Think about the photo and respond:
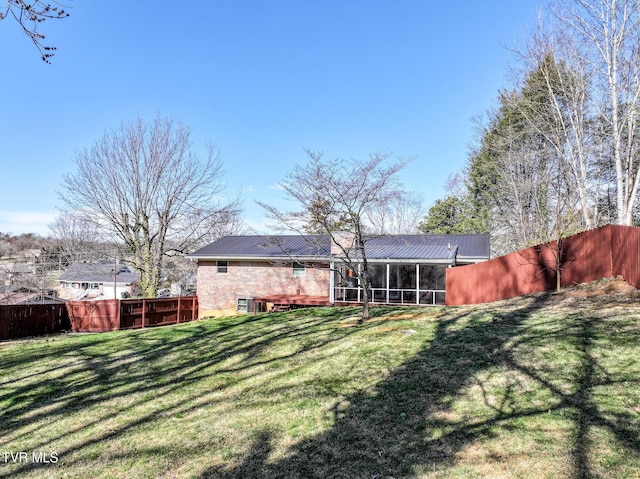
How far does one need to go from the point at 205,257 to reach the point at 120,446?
18.8 meters

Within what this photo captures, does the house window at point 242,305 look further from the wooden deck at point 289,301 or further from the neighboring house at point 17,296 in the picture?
the neighboring house at point 17,296

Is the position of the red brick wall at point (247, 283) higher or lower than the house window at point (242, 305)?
higher

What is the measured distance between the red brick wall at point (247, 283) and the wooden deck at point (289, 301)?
600 millimetres

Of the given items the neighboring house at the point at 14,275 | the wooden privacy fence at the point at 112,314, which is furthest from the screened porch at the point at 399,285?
the neighboring house at the point at 14,275

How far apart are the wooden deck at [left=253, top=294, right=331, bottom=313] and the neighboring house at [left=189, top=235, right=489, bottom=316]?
0.05m

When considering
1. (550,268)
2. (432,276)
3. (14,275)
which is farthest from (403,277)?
(14,275)

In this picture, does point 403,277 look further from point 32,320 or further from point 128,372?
point 32,320

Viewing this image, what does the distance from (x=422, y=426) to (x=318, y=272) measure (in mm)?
17244

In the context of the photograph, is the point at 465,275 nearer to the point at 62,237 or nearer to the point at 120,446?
the point at 120,446

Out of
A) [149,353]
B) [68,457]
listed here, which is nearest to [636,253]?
[68,457]

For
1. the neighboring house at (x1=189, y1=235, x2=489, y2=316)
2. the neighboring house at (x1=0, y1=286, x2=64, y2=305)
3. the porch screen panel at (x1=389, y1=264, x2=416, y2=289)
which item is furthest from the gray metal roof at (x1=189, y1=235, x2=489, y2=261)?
the neighboring house at (x1=0, y1=286, x2=64, y2=305)

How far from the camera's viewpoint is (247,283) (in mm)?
22594

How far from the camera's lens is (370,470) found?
11.8 ft

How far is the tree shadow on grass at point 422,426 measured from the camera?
3619 mm
